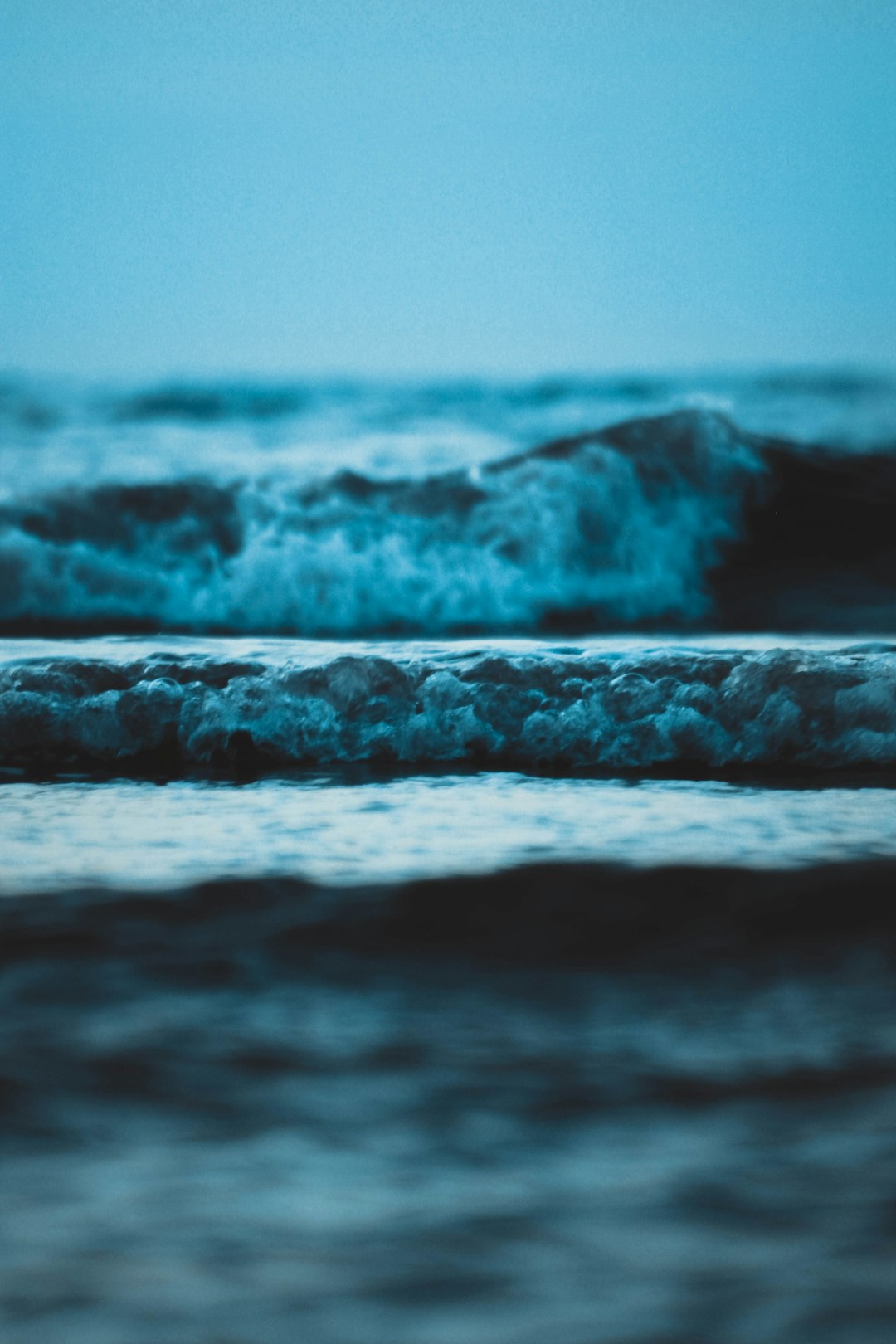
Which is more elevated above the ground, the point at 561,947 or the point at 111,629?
the point at 111,629

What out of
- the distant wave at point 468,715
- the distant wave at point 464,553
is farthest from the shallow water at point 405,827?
the distant wave at point 464,553

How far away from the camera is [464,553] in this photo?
5.61 meters

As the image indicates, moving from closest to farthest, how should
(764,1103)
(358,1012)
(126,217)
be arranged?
(764,1103)
(358,1012)
(126,217)

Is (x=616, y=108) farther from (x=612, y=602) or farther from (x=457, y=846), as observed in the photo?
(x=457, y=846)

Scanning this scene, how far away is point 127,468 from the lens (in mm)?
5965

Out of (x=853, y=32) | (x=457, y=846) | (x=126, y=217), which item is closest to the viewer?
(x=457, y=846)

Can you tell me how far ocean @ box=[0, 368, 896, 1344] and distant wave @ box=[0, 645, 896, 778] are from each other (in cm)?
1

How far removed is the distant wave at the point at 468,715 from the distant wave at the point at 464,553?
2.14m

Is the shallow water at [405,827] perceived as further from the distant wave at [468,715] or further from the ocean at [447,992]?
the distant wave at [468,715]

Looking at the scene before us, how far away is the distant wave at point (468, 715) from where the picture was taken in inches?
113

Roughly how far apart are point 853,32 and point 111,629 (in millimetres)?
4260

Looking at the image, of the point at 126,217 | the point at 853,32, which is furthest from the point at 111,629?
the point at 853,32

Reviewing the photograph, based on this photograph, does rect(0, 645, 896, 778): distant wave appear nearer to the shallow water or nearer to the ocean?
the ocean

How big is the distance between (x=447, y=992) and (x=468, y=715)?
1594mm
